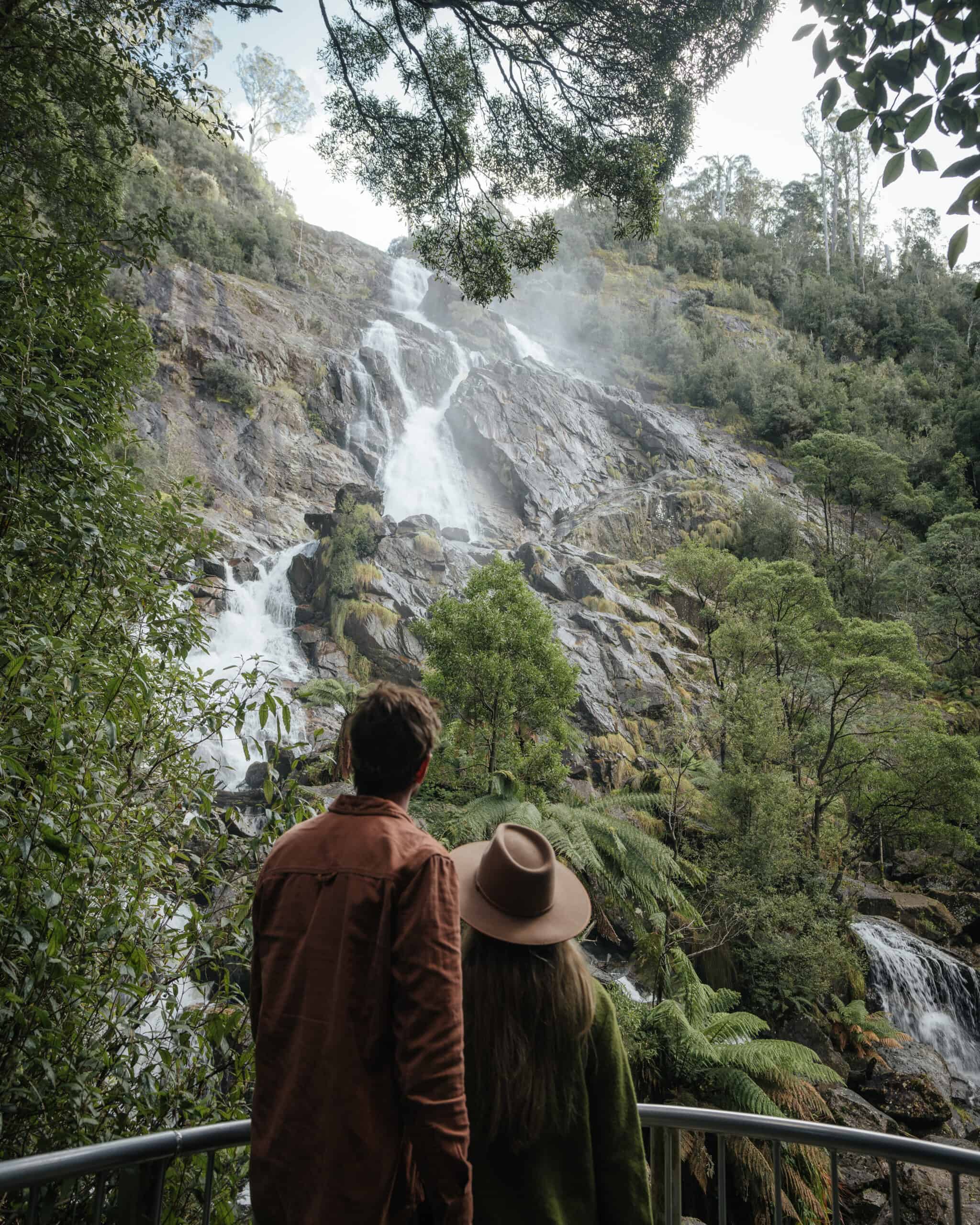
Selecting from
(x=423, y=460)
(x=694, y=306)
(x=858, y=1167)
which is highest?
(x=694, y=306)

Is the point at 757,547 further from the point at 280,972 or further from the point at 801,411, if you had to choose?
the point at 280,972

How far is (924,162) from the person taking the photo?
202 cm

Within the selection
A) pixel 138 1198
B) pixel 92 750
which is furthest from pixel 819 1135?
pixel 92 750

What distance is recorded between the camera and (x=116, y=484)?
2.64 meters

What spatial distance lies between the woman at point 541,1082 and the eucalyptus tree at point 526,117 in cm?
569

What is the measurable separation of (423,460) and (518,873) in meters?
29.4

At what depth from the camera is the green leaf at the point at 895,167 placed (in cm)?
207

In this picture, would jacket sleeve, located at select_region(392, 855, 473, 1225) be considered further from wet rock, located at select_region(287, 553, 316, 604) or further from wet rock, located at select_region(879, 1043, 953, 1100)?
wet rock, located at select_region(287, 553, 316, 604)

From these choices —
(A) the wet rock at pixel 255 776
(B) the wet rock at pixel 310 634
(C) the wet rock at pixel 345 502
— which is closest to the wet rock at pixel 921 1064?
(A) the wet rock at pixel 255 776

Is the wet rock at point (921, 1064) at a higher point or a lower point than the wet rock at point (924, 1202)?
lower

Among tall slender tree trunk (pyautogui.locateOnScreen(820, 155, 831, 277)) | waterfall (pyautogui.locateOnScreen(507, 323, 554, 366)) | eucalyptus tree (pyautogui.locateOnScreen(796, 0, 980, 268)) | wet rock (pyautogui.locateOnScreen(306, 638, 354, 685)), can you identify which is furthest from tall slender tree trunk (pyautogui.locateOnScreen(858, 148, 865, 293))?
eucalyptus tree (pyautogui.locateOnScreen(796, 0, 980, 268))

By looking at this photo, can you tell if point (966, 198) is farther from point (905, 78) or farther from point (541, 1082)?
point (541, 1082)

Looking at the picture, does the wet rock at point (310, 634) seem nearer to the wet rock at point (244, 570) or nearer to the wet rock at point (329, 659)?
the wet rock at point (329, 659)

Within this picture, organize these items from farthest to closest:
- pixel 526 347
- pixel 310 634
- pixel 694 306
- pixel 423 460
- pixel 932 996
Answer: pixel 694 306 < pixel 526 347 < pixel 423 460 < pixel 310 634 < pixel 932 996
